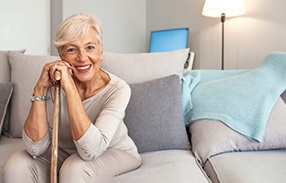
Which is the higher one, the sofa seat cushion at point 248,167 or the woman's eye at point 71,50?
the woman's eye at point 71,50

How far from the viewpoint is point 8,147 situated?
5.28 feet

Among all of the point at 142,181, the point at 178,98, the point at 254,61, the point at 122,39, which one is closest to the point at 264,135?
the point at 178,98

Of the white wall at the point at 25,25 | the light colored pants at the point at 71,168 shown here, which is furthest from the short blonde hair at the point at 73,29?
the white wall at the point at 25,25

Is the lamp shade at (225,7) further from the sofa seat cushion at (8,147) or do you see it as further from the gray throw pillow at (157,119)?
the sofa seat cushion at (8,147)

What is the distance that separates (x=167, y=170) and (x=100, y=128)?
0.31 meters

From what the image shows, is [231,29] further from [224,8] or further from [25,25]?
[25,25]

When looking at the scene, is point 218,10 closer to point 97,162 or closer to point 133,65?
point 133,65

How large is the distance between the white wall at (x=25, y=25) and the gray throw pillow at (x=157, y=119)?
2.45 meters

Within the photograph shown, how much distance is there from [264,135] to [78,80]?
A: 855 mm

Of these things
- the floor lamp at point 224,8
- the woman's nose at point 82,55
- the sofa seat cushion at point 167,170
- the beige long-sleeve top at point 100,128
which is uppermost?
the floor lamp at point 224,8

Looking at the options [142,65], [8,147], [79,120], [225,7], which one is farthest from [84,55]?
[225,7]

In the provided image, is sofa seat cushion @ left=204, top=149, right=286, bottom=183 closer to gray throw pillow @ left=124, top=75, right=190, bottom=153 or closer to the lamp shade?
gray throw pillow @ left=124, top=75, right=190, bottom=153

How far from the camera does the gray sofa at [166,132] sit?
1.28m

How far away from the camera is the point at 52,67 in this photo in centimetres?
121
